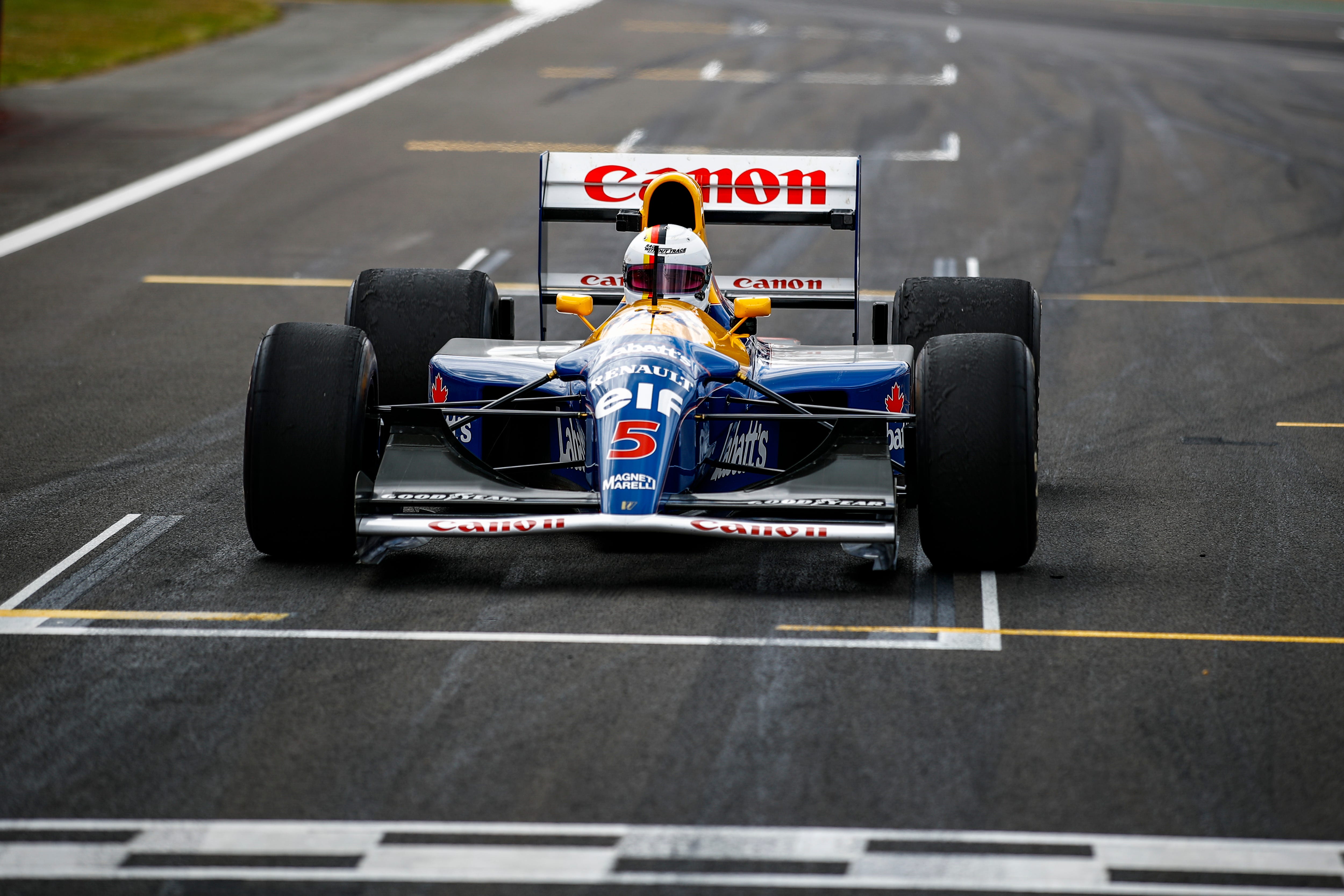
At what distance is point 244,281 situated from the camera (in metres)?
16.3

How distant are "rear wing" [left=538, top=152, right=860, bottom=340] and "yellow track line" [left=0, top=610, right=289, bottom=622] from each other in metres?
3.87

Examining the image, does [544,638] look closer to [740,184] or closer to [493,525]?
[493,525]

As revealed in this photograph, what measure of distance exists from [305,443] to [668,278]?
2400 mm

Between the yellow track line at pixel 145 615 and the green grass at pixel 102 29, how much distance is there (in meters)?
23.1

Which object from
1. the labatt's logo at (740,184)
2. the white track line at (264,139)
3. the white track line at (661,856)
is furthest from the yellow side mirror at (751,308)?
the white track line at (264,139)

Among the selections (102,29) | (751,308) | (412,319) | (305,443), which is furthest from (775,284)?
(102,29)

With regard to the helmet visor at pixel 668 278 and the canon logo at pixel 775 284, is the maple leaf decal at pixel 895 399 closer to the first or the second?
the helmet visor at pixel 668 278

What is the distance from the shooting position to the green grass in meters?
30.0

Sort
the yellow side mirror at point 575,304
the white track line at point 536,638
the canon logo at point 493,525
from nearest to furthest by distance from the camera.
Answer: the white track line at point 536,638 < the canon logo at point 493,525 < the yellow side mirror at point 575,304

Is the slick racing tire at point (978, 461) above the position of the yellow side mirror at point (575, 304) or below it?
below

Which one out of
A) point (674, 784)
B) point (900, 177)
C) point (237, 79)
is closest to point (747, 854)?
point (674, 784)

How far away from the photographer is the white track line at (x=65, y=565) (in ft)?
25.7

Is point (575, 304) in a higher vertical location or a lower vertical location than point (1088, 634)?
higher

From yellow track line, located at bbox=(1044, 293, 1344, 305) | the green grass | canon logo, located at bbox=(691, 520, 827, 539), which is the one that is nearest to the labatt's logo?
canon logo, located at bbox=(691, 520, 827, 539)
